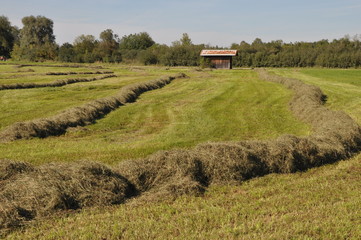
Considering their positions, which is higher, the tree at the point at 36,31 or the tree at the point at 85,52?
the tree at the point at 36,31

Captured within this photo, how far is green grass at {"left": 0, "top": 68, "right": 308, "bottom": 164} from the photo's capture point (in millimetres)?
11500

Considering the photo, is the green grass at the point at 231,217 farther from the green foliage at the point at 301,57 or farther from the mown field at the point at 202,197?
the green foliage at the point at 301,57

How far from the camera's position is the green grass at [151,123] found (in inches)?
453

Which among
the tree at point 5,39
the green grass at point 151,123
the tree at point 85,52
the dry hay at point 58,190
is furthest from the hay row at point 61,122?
the tree at point 5,39

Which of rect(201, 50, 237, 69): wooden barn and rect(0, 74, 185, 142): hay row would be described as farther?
rect(201, 50, 237, 69): wooden barn

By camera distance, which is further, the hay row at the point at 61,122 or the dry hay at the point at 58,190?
the hay row at the point at 61,122

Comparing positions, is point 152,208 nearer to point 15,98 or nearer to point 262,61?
point 15,98

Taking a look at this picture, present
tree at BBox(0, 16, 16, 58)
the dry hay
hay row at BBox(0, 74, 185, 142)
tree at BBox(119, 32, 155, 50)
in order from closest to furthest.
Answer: the dry hay, hay row at BBox(0, 74, 185, 142), tree at BBox(0, 16, 16, 58), tree at BBox(119, 32, 155, 50)

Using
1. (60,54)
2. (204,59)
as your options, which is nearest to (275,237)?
(204,59)

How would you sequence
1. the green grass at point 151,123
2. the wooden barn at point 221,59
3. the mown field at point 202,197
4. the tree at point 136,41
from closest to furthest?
the mown field at point 202,197 < the green grass at point 151,123 < the wooden barn at point 221,59 < the tree at point 136,41

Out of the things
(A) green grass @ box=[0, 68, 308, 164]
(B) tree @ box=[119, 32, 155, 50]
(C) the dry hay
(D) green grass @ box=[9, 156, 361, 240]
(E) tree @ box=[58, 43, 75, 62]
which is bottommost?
(A) green grass @ box=[0, 68, 308, 164]

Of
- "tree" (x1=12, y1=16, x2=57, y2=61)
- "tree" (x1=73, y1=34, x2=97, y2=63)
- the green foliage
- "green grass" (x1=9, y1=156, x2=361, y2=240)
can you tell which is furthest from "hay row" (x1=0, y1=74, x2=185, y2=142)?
"tree" (x1=12, y1=16, x2=57, y2=61)

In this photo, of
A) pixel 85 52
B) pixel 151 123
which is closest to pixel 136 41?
pixel 85 52

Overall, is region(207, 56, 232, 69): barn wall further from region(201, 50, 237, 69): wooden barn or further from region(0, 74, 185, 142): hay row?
region(0, 74, 185, 142): hay row
